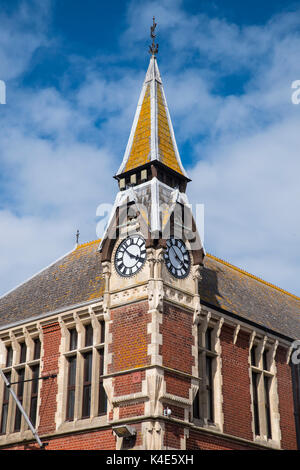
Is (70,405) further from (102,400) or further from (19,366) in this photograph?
(19,366)

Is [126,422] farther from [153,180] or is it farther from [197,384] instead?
[153,180]

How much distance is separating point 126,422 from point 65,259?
12936mm

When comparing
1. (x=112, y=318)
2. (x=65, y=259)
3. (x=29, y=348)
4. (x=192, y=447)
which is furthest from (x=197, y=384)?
(x=65, y=259)

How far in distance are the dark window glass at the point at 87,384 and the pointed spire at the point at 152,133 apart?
330 inches

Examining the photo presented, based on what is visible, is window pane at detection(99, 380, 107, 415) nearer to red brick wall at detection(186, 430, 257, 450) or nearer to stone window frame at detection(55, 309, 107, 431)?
stone window frame at detection(55, 309, 107, 431)

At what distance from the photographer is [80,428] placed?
27.9 m

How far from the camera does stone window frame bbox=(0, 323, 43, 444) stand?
30.7 metres

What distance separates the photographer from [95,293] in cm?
3117

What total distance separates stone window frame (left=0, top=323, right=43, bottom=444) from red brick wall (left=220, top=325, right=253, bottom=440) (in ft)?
25.8

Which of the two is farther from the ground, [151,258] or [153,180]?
[153,180]

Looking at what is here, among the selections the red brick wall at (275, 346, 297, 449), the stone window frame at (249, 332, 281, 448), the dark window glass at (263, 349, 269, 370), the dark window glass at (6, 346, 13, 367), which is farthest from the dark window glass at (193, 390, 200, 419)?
the dark window glass at (6, 346, 13, 367)

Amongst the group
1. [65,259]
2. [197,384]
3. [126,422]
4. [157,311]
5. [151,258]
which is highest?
[65,259]

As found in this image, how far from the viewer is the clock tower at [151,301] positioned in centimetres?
2591

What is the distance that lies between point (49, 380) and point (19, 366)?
208 cm
